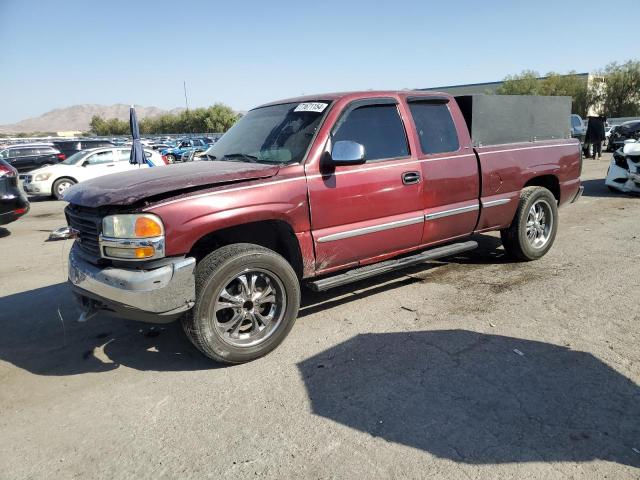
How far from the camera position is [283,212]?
11.8 feet

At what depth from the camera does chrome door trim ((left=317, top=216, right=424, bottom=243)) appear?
12.7 ft

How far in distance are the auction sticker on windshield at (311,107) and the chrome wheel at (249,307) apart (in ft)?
5.07

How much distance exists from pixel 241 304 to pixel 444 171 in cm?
240

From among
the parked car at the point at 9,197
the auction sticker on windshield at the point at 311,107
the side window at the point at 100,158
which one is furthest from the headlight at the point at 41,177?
the auction sticker on windshield at the point at 311,107

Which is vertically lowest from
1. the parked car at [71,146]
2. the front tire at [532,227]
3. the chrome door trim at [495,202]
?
the front tire at [532,227]

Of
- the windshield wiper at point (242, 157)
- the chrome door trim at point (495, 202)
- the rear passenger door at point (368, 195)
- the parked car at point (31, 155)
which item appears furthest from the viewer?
the parked car at point (31, 155)

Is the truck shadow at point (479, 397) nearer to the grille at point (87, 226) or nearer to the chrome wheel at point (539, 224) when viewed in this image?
the grille at point (87, 226)

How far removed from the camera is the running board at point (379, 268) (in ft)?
12.7

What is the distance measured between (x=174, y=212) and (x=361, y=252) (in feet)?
5.52

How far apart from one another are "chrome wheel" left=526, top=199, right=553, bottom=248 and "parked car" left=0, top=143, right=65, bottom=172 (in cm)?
2088

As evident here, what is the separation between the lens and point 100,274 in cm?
321

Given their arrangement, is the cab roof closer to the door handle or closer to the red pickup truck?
the red pickup truck

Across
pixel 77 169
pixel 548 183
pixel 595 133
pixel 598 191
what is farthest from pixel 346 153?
pixel 595 133

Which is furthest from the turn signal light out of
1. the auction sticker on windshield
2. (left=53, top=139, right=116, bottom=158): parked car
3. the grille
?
(left=53, top=139, right=116, bottom=158): parked car
